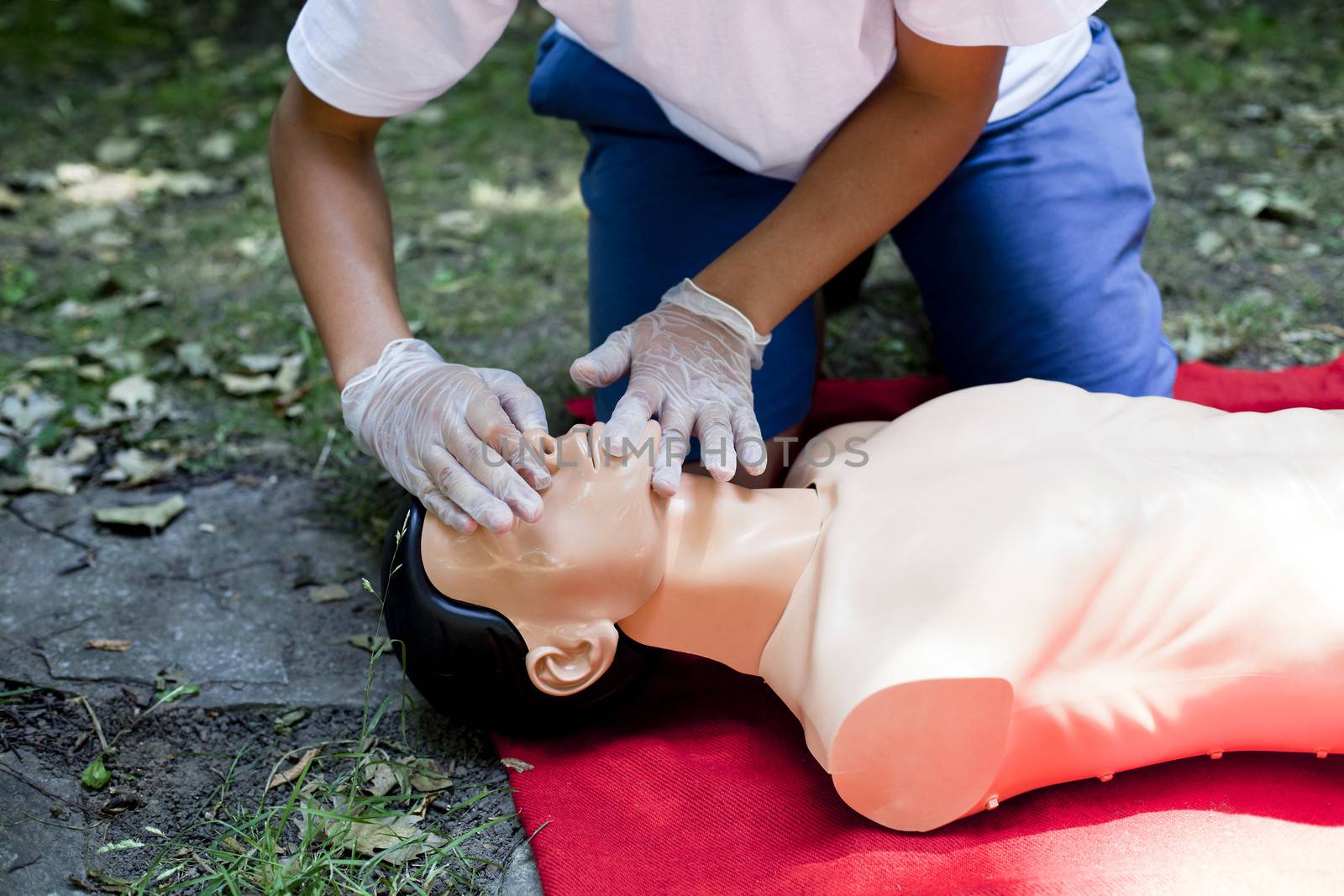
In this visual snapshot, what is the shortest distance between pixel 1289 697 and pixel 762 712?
779mm

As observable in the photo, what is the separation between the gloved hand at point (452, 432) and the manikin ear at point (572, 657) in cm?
19

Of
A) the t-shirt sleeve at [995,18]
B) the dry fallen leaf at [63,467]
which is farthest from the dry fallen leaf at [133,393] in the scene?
the t-shirt sleeve at [995,18]

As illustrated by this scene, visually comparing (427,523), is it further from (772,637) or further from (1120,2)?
(1120,2)

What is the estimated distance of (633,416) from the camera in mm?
1711

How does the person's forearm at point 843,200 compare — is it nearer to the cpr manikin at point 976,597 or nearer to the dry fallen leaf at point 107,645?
the cpr manikin at point 976,597

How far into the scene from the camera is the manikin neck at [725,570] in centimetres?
169

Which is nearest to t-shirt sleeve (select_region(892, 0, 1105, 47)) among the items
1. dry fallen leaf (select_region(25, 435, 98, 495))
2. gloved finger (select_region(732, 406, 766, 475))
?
gloved finger (select_region(732, 406, 766, 475))

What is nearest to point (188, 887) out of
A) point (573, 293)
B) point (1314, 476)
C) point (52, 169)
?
point (1314, 476)

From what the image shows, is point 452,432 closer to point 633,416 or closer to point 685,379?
point 633,416

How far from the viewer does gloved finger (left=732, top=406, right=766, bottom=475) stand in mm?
1762

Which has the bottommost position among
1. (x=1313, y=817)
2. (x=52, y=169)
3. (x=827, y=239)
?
(x=52, y=169)

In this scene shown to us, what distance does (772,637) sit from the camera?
1710 millimetres

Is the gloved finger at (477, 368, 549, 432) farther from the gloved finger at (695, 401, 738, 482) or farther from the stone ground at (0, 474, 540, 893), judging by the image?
the stone ground at (0, 474, 540, 893)

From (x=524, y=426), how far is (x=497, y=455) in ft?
0.38
